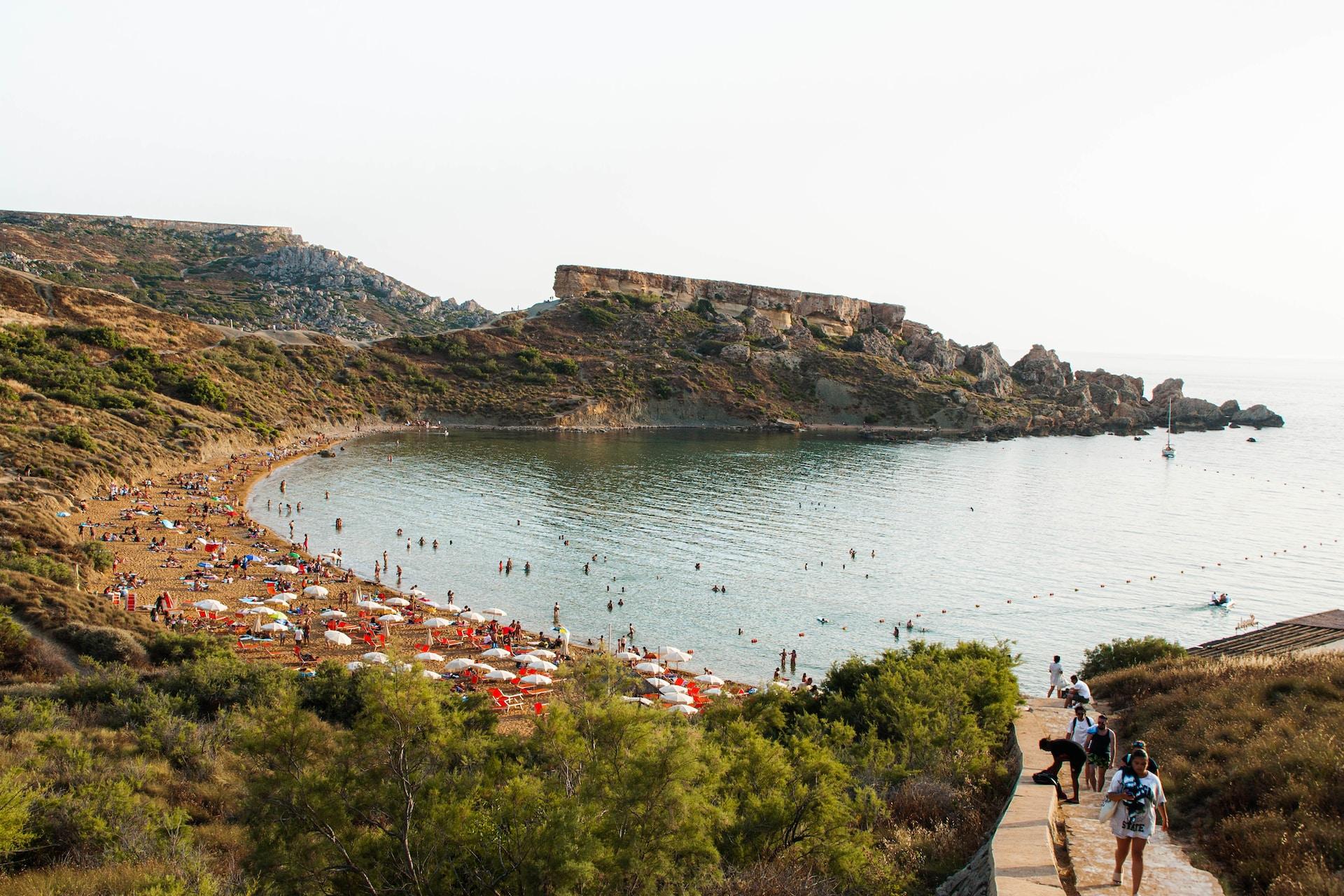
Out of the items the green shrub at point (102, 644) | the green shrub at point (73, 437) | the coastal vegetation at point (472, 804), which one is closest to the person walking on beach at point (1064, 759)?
the coastal vegetation at point (472, 804)

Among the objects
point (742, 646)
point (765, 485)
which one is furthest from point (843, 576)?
point (765, 485)

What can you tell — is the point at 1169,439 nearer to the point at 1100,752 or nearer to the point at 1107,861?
the point at 1100,752

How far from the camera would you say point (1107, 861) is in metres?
9.59

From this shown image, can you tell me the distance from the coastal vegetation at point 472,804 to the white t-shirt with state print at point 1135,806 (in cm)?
220

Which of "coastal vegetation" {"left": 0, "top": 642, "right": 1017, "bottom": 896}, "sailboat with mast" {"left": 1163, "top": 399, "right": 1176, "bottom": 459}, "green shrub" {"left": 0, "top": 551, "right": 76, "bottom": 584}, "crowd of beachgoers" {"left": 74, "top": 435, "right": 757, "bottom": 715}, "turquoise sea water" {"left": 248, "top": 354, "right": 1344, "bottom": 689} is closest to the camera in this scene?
"coastal vegetation" {"left": 0, "top": 642, "right": 1017, "bottom": 896}

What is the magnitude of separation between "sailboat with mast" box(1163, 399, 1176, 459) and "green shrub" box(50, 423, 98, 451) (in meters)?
99.7

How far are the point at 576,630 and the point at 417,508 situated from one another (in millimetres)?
23378

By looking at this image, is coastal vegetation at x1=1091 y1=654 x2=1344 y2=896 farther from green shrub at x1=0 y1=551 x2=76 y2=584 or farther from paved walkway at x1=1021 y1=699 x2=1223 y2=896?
green shrub at x1=0 y1=551 x2=76 y2=584

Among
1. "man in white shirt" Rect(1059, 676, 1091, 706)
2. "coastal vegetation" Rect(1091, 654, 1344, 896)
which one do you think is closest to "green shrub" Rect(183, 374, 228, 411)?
"man in white shirt" Rect(1059, 676, 1091, 706)

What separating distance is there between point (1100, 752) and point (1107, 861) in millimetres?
2299

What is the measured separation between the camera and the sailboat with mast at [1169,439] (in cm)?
9262

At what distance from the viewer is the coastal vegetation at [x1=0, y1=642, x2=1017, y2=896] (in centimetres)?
771

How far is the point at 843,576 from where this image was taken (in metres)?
41.9

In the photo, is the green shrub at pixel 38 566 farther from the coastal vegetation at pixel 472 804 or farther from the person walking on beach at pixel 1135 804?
the person walking on beach at pixel 1135 804
